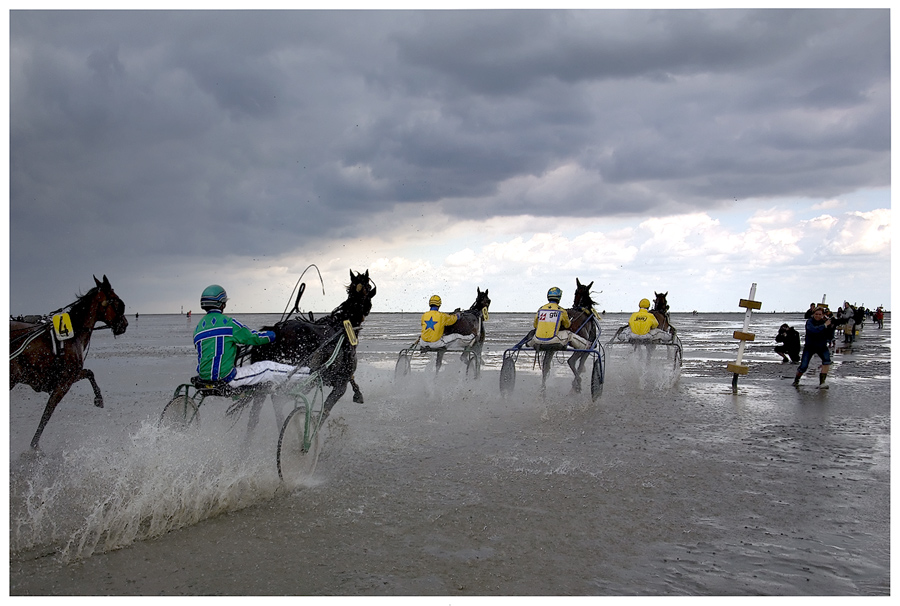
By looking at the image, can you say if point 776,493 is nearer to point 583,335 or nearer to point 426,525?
point 426,525

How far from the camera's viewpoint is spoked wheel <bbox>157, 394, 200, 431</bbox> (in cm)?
625

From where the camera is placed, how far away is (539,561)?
161 inches

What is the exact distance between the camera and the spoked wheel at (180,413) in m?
6.25

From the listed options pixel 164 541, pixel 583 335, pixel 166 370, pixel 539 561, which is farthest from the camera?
pixel 166 370

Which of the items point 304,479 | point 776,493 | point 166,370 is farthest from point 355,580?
point 166,370

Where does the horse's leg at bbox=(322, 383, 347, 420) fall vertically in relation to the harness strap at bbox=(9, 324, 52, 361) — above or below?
below

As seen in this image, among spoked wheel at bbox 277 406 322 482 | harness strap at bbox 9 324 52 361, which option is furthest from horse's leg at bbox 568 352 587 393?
harness strap at bbox 9 324 52 361

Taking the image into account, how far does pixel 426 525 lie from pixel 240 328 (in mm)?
2594

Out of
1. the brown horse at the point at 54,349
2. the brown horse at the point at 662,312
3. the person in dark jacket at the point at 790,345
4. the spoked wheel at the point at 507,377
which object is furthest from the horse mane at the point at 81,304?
the person in dark jacket at the point at 790,345

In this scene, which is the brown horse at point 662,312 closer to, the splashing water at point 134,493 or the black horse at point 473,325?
the black horse at point 473,325

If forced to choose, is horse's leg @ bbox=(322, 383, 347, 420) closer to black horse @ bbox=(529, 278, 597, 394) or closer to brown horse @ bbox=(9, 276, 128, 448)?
brown horse @ bbox=(9, 276, 128, 448)

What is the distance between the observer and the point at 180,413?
6328 millimetres

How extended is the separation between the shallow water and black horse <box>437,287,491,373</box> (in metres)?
3.97

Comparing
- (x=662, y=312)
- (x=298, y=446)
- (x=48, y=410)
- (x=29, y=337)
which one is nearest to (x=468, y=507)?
(x=298, y=446)
